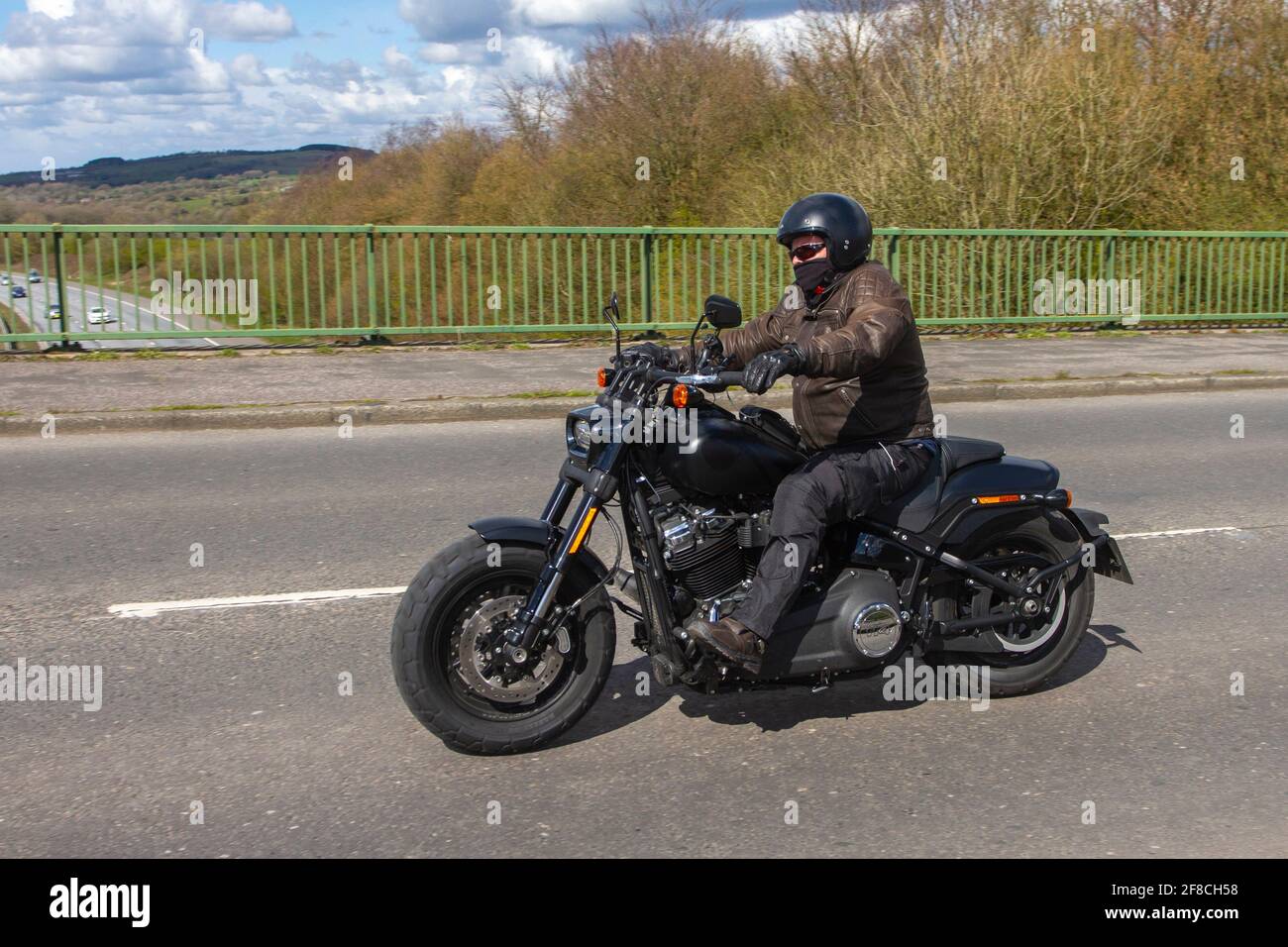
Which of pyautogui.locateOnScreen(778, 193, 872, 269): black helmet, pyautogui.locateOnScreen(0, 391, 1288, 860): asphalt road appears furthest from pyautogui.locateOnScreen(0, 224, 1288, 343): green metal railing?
pyautogui.locateOnScreen(778, 193, 872, 269): black helmet

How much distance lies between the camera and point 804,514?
427 centimetres

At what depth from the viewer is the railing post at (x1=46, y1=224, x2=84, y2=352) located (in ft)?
45.3

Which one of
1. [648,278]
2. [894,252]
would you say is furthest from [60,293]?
[894,252]

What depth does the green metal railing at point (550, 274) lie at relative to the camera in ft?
45.6

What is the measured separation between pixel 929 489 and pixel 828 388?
0.52 m

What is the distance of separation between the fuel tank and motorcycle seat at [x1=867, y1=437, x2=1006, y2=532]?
1.50 ft

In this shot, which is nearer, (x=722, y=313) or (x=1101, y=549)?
(x=722, y=313)

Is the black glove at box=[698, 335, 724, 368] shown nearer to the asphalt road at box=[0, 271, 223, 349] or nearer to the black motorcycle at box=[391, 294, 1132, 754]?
the black motorcycle at box=[391, 294, 1132, 754]

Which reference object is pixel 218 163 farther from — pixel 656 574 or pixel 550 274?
pixel 656 574

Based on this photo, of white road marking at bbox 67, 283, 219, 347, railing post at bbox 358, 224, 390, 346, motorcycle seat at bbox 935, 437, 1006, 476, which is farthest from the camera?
railing post at bbox 358, 224, 390, 346

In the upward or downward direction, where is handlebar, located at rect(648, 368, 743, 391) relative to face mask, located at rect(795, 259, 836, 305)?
downward

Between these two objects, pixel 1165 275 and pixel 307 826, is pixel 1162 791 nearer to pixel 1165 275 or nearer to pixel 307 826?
pixel 307 826
